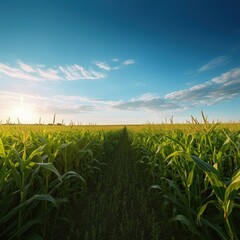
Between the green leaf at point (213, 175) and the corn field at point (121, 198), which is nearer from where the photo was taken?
the green leaf at point (213, 175)

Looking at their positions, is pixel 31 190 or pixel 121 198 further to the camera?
pixel 121 198

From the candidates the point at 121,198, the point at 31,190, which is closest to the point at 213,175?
the point at 31,190

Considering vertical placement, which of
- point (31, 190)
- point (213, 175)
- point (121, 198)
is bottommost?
point (121, 198)

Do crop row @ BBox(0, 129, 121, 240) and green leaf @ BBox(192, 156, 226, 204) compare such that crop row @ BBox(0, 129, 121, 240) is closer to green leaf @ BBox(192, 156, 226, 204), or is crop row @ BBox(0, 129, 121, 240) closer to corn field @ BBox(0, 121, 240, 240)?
corn field @ BBox(0, 121, 240, 240)

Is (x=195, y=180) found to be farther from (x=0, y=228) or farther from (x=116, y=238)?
(x=0, y=228)

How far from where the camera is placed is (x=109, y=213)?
3.88 m

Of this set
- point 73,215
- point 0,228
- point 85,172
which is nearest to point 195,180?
point 73,215

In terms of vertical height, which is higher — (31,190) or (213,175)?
(213,175)

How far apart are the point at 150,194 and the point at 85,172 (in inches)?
A: 66.1

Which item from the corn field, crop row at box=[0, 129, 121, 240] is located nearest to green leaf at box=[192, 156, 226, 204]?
the corn field

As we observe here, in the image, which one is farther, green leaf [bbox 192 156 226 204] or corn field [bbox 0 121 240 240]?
corn field [bbox 0 121 240 240]

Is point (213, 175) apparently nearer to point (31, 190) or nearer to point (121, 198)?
point (31, 190)

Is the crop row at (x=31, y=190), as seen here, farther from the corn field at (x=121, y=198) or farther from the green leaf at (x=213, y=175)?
the green leaf at (x=213, y=175)

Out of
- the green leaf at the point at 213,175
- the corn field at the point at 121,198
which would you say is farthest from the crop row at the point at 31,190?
the green leaf at the point at 213,175
